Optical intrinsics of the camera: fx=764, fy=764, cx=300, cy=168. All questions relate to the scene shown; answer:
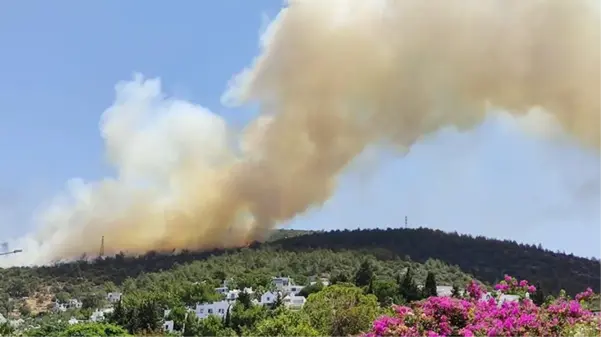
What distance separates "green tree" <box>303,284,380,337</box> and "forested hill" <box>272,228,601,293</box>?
223ft

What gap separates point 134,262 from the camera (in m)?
142

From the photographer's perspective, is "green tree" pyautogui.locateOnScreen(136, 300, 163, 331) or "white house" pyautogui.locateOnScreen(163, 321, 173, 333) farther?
"white house" pyautogui.locateOnScreen(163, 321, 173, 333)

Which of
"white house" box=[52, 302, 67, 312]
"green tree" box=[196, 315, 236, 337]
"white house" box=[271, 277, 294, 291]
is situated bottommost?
"green tree" box=[196, 315, 236, 337]

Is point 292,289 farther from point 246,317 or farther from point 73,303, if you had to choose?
point 73,303

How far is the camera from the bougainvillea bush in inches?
570

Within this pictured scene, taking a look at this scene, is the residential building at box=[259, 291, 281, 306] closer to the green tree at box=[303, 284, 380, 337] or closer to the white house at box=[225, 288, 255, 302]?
the white house at box=[225, 288, 255, 302]

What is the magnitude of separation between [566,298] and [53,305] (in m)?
101

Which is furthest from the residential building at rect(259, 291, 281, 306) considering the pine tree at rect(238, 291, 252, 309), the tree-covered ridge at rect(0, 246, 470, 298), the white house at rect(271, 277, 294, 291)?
the white house at rect(271, 277, 294, 291)

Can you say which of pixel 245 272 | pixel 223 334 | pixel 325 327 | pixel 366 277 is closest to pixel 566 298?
pixel 325 327

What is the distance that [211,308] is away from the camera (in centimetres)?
8206

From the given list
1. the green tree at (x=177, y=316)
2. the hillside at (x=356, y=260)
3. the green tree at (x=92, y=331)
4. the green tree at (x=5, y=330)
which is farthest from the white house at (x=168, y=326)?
the hillside at (x=356, y=260)

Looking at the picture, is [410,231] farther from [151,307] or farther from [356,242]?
[151,307]

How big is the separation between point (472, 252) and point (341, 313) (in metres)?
97.9

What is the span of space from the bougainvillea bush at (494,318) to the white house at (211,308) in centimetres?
6446
